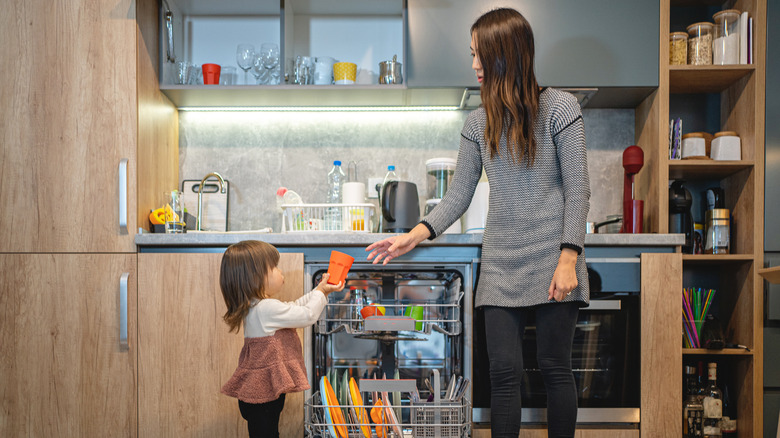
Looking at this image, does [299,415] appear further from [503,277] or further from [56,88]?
[56,88]

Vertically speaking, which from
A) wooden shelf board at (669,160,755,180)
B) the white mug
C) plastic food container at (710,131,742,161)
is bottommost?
the white mug

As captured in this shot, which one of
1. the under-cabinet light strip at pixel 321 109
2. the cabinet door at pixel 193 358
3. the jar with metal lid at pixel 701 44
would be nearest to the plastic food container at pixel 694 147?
the jar with metal lid at pixel 701 44

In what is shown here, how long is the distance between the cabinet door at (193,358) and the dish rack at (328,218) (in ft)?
0.96

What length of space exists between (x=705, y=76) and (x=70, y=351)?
8.39 ft

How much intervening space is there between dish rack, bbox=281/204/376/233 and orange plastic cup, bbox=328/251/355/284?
326 mm

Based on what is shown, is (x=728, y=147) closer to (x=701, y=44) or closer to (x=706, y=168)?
(x=706, y=168)

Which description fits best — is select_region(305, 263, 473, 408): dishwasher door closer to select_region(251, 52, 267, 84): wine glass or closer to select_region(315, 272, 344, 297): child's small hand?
select_region(315, 272, 344, 297): child's small hand

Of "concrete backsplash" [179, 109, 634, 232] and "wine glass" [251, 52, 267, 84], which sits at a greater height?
"wine glass" [251, 52, 267, 84]

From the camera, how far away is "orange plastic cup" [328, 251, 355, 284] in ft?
6.35

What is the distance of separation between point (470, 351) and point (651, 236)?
28.7 inches

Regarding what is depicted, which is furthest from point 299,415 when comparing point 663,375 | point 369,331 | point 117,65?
point 117,65

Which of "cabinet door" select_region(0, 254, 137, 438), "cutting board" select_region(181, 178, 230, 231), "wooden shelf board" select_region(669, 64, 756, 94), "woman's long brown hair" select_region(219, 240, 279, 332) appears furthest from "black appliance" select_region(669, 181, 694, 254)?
"cabinet door" select_region(0, 254, 137, 438)

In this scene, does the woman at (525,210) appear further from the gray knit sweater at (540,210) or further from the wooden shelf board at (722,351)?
the wooden shelf board at (722,351)

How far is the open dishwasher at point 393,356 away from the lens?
6.15ft
